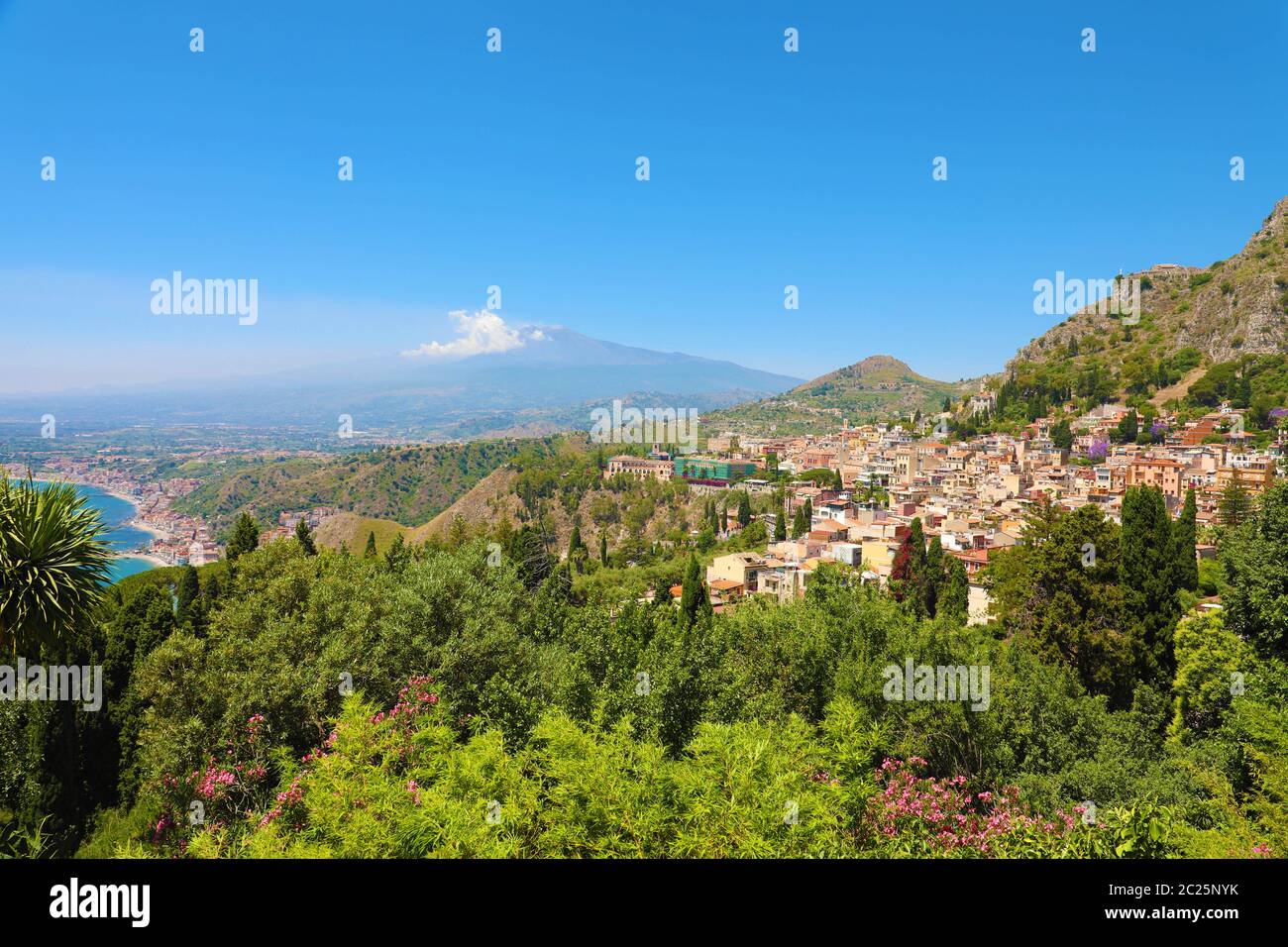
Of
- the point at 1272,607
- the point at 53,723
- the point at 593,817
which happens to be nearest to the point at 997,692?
the point at 1272,607

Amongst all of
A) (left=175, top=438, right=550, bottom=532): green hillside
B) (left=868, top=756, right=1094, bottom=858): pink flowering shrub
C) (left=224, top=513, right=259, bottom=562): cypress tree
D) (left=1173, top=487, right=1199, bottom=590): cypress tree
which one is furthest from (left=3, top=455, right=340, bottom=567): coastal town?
(left=1173, top=487, right=1199, bottom=590): cypress tree

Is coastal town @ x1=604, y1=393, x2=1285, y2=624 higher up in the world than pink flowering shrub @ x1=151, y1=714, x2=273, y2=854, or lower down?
higher up

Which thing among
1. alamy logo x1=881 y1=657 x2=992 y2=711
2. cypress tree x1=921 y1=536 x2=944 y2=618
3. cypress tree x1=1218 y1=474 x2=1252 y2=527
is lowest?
cypress tree x1=921 y1=536 x2=944 y2=618

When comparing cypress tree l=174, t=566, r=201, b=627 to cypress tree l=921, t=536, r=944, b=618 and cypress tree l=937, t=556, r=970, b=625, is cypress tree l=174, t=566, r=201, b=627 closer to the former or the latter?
cypress tree l=937, t=556, r=970, b=625

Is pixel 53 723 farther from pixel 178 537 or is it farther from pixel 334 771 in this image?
pixel 178 537

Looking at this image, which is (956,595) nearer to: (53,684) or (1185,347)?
(53,684)
